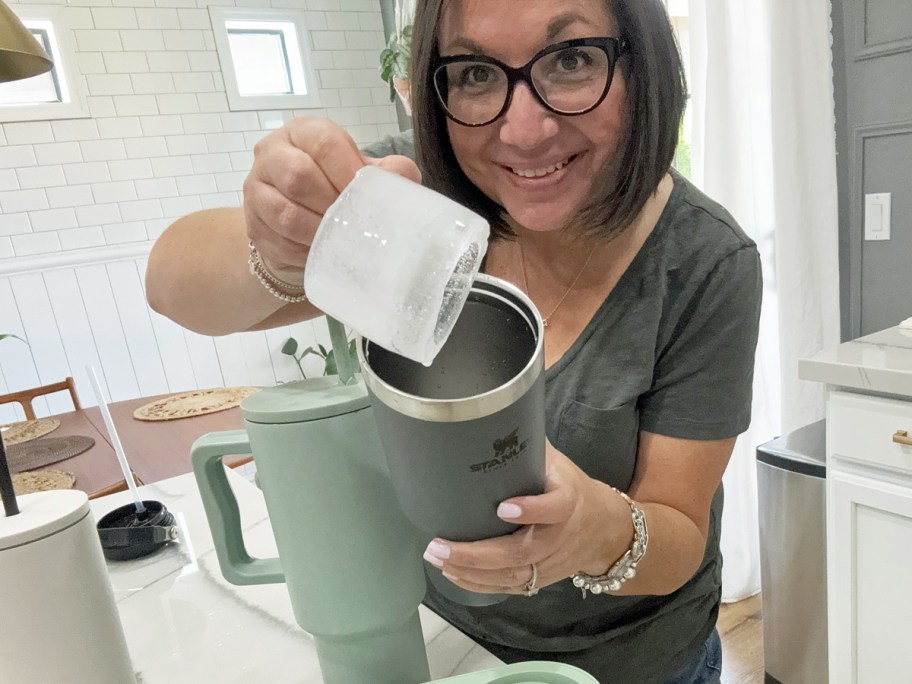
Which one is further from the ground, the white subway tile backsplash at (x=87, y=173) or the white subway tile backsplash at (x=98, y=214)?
the white subway tile backsplash at (x=87, y=173)

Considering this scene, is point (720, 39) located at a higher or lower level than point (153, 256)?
higher

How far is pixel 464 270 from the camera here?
0.34 metres

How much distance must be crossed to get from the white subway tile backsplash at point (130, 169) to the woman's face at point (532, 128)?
9.61 feet

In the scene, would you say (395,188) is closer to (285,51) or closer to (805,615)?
(805,615)

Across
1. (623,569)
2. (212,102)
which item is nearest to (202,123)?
(212,102)

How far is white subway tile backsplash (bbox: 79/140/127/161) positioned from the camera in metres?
3.06

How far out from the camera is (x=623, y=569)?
0.56 m

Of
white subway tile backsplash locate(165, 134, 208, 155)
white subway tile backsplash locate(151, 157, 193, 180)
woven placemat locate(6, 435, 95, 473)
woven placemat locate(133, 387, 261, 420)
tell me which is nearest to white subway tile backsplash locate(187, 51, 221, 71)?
white subway tile backsplash locate(165, 134, 208, 155)

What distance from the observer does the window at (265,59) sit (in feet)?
11.0

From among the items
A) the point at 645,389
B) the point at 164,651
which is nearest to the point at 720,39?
the point at 645,389

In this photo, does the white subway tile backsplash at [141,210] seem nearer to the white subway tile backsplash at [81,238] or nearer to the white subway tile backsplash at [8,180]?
the white subway tile backsplash at [81,238]

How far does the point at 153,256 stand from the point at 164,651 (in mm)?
423

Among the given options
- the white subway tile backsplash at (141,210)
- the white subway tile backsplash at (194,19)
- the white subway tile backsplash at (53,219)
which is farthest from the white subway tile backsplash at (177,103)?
the white subway tile backsplash at (53,219)

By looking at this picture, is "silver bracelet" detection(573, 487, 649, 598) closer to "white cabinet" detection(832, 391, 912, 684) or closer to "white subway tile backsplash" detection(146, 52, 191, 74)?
"white cabinet" detection(832, 391, 912, 684)
